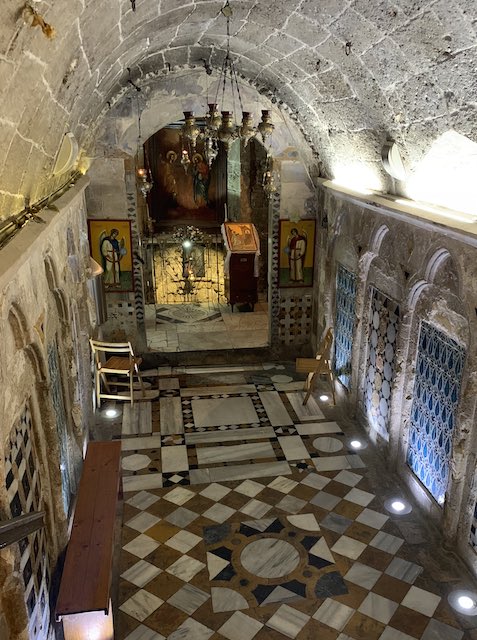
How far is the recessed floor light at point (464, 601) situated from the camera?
166 inches

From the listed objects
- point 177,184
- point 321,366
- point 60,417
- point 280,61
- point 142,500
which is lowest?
point 142,500

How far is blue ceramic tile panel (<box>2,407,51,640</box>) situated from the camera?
3059mm

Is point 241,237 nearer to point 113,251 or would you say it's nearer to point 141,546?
point 113,251

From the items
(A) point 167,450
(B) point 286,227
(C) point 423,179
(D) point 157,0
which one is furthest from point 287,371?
(D) point 157,0

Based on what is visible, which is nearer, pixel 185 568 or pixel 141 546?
pixel 185 568

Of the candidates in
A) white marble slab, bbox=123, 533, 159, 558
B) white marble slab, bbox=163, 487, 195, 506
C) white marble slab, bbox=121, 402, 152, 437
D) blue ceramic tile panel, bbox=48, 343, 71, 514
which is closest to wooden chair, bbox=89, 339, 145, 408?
white marble slab, bbox=121, 402, 152, 437

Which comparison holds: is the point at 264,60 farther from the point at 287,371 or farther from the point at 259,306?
the point at 259,306

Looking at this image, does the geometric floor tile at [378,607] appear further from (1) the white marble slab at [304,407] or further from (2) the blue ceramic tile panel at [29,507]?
(1) the white marble slab at [304,407]

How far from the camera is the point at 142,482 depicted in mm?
5852

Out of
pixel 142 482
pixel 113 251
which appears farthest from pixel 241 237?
pixel 142 482

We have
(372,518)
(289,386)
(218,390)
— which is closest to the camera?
(372,518)

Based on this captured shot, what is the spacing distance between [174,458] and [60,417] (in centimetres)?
190

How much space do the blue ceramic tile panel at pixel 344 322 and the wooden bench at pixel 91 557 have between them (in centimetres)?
363

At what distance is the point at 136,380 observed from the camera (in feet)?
27.5
